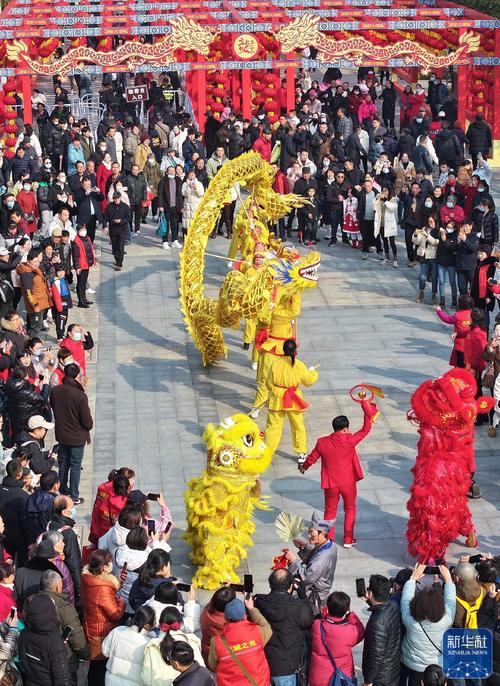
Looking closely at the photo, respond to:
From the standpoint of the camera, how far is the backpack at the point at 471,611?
10383mm

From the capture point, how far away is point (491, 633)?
9.89 m

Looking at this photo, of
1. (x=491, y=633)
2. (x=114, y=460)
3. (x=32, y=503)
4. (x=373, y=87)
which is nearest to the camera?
(x=491, y=633)

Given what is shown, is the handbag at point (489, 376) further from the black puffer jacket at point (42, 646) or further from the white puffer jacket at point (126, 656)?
the black puffer jacket at point (42, 646)

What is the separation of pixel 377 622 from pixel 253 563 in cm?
336

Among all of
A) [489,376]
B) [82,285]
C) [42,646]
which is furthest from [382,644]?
[82,285]

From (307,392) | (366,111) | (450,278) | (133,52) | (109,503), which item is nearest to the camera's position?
(109,503)

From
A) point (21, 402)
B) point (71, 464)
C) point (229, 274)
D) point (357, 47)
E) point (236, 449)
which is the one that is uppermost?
point (357, 47)

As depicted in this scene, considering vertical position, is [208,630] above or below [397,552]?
above

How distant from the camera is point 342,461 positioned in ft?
43.9

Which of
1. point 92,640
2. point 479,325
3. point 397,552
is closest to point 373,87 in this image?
point 479,325

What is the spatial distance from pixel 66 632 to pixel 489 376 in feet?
24.3

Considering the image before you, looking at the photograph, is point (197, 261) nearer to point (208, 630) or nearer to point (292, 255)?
point (292, 255)

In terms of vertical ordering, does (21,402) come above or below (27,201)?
below

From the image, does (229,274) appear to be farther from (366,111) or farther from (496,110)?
(366,111)
